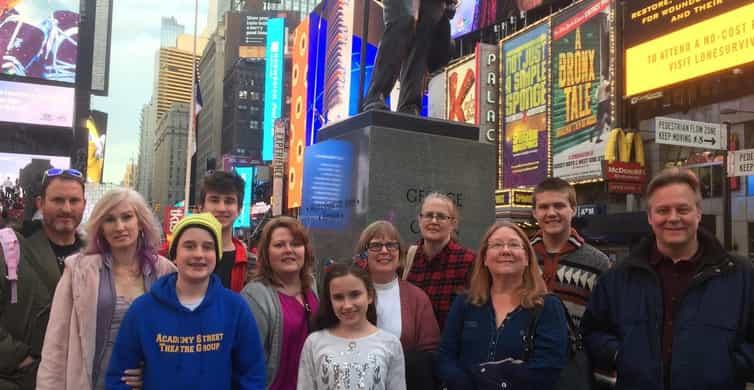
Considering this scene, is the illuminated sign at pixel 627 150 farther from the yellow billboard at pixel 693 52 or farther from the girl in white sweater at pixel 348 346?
the girl in white sweater at pixel 348 346

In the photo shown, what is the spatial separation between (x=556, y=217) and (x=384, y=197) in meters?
2.50

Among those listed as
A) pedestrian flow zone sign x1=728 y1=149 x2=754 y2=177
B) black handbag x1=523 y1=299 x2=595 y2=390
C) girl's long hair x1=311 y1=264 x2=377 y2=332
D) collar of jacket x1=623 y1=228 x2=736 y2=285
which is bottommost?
black handbag x1=523 y1=299 x2=595 y2=390

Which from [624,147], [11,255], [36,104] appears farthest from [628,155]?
[36,104]

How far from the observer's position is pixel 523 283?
12.2 feet

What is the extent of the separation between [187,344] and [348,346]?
0.87 metres

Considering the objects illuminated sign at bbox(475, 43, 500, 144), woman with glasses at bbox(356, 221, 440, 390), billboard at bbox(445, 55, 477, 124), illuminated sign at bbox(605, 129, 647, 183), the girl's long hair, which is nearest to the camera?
the girl's long hair

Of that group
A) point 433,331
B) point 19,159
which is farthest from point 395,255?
point 19,159

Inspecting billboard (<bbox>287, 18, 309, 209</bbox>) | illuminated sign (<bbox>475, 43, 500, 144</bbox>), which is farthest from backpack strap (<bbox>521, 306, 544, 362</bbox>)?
billboard (<bbox>287, 18, 309, 209</bbox>)

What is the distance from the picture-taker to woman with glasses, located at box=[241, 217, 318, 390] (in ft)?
12.2

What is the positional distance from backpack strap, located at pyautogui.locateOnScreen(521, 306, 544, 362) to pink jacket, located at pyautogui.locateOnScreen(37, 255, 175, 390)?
2.26 metres

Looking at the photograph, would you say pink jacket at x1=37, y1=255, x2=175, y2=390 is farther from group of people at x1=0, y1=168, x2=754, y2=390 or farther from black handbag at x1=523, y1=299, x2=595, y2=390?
black handbag at x1=523, y1=299, x2=595, y2=390

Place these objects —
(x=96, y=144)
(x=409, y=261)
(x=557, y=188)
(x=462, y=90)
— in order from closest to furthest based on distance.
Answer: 1. (x=557, y=188)
2. (x=409, y=261)
3. (x=462, y=90)
4. (x=96, y=144)

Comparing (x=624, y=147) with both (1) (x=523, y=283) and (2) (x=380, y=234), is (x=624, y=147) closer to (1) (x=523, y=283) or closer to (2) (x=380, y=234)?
(2) (x=380, y=234)

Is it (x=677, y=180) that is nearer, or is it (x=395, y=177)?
(x=677, y=180)
